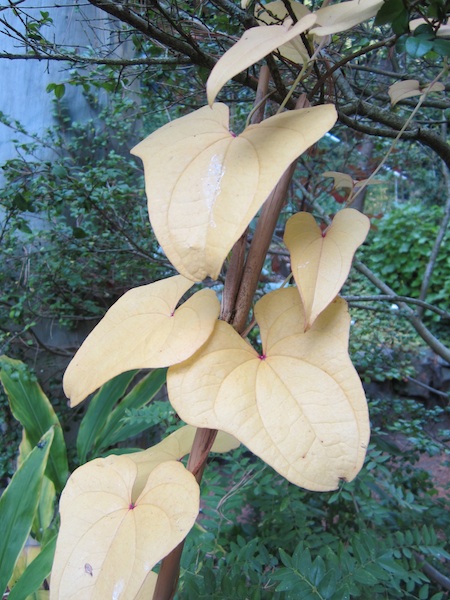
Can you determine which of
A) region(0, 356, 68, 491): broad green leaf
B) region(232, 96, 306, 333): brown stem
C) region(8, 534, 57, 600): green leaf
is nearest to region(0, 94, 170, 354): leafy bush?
region(0, 356, 68, 491): broad green leaf

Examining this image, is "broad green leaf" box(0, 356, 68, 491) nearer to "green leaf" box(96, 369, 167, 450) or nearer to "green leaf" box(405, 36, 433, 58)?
"green leaf" box(96, 369, 167, 450)

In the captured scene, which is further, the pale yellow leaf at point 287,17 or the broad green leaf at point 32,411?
the broad green leaf at point 32,411

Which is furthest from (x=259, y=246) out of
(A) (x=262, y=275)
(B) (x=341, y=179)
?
(A) (x=262, y=275)

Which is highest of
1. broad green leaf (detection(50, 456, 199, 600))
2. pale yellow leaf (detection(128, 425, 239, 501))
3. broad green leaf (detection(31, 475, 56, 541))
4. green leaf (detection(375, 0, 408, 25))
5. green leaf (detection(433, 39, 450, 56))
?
green leaf (detection(375, 0, 408, 25))

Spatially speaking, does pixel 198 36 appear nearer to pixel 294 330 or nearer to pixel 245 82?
pixel 245 82

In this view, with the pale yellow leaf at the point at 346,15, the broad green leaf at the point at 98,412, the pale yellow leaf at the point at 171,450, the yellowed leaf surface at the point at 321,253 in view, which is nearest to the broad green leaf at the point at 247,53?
the pale yellow leaf at the point at 346,15

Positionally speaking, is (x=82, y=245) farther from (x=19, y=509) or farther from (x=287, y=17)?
(x=287, y=17)

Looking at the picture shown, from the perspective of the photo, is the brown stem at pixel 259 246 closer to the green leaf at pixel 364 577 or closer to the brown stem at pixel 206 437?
the brown stem at pixel 206 437
